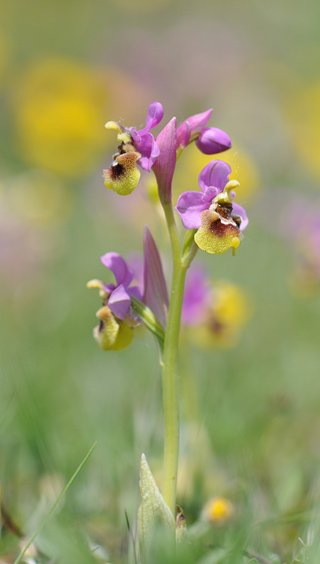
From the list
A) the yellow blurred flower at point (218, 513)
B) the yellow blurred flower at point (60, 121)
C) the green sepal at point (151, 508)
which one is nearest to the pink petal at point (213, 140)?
the green sepal at point (151, 508)

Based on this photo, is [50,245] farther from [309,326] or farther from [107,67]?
[107,67]

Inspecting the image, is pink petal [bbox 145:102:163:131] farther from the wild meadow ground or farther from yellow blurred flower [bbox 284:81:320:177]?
yellow blurred flower [bbox 284:81:320:177]

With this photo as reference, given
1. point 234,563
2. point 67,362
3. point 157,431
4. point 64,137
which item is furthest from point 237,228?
point 64,137

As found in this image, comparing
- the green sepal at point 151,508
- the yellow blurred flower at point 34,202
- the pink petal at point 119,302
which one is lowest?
the green sepal at point 151,508

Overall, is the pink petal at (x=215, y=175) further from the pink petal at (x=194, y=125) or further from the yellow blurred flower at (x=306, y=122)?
the yellow blurred flower at (x=306, y=122)

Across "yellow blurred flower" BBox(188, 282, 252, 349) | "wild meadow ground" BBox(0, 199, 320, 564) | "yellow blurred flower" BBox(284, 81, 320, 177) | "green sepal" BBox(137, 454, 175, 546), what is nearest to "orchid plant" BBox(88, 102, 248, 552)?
"green sepal" BBox(137, 454, 175, 546)

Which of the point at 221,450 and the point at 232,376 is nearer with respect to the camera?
the point at 221,450
